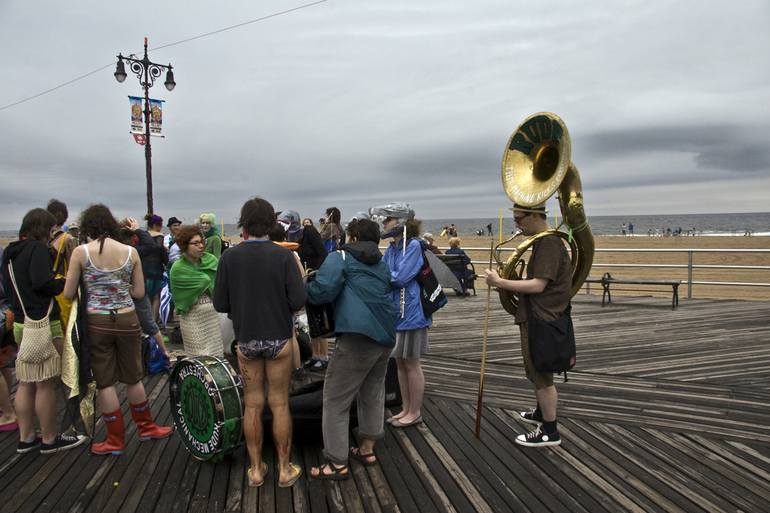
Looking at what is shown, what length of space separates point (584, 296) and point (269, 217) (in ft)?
30.8

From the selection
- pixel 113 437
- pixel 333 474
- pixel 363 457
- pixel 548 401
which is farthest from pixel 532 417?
pixel 113 437

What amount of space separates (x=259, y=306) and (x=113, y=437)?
5.37 feet

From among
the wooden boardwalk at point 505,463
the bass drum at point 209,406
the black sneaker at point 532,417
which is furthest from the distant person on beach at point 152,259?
the black sneaker at point 532,417

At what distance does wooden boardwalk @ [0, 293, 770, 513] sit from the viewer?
284 cm

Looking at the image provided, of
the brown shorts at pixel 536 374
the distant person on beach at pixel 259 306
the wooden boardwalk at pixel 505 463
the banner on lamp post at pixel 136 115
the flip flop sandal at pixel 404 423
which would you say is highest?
the banner on lamp post at pixel 136 115

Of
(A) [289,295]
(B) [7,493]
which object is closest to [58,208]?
(B) [7,493]

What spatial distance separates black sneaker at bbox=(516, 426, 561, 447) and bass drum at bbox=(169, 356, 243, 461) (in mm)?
1899

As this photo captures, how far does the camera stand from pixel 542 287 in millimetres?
3215

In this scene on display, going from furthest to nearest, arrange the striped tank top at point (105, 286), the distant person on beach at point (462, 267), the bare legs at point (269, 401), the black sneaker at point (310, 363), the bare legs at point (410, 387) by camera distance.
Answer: the distant person on beach at point (462, 267) < the black sneaker at point (310, 363) < the bare legs at point (410, 387) < the striped tank top at point (105, 286) < the bare legs at point (269, 401)

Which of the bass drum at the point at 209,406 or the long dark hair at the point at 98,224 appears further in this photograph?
the long dark hair at the point at 98,224

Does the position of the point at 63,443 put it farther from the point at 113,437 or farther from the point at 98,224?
the point at 98,224

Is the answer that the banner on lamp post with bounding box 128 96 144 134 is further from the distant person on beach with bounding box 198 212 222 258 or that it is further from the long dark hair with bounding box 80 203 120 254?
the long dark hair with bounding box 80 203 120 254

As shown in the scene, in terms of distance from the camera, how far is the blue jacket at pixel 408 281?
3500 mm

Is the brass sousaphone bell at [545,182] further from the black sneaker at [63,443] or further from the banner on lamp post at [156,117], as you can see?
the banner on lamp post at [156,117]
